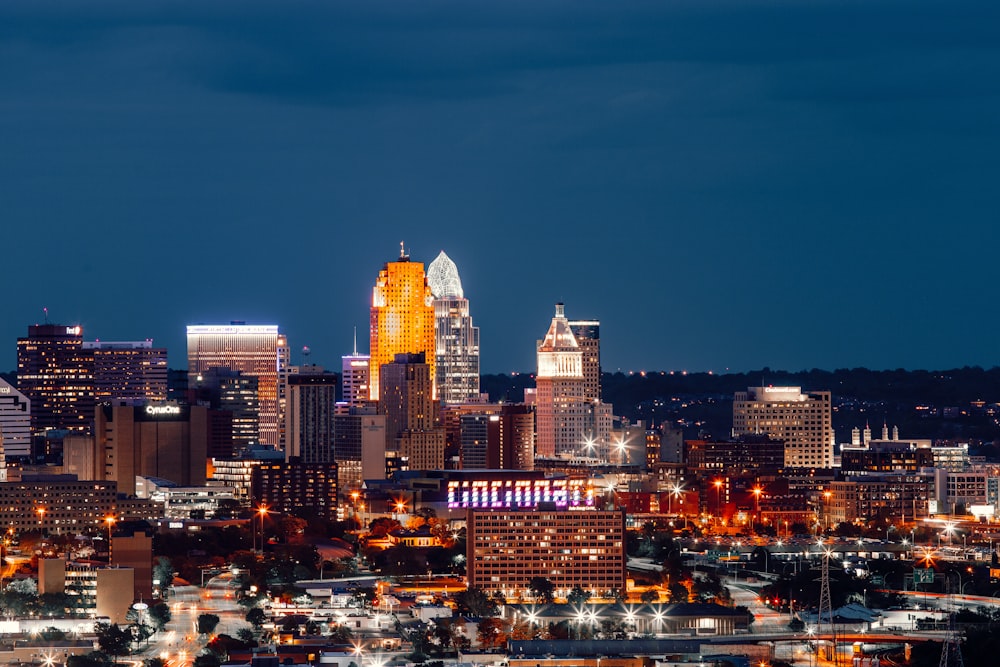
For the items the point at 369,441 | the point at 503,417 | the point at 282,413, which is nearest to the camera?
the point at 369,441

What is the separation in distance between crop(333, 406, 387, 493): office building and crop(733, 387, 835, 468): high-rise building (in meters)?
22.7

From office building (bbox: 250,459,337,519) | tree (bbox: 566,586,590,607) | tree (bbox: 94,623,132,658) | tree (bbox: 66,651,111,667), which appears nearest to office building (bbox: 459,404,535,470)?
office building (bbox: 250,459,337,519)

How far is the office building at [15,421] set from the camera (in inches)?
7037

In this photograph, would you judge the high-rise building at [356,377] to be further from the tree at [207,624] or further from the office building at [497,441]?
the tree at [207,624]

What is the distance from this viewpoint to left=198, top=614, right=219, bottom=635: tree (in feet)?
305

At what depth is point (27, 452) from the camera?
180 metres

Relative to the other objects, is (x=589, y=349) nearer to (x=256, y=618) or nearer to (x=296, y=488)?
(x=296, y=488)

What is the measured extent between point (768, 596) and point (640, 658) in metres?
21.9

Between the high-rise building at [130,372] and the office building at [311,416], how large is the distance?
2916 centimetres

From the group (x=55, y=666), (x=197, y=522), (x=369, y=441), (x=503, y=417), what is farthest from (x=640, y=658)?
(x=503, y=417)

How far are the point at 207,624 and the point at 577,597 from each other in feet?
49.5

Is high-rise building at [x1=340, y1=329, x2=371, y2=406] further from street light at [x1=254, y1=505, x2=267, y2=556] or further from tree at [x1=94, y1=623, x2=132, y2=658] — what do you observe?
tree at [x1=94, y1=623, x2=132, y2=658]

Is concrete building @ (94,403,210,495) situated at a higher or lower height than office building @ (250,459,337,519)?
higher

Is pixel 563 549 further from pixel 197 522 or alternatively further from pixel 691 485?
pixel 691 485
